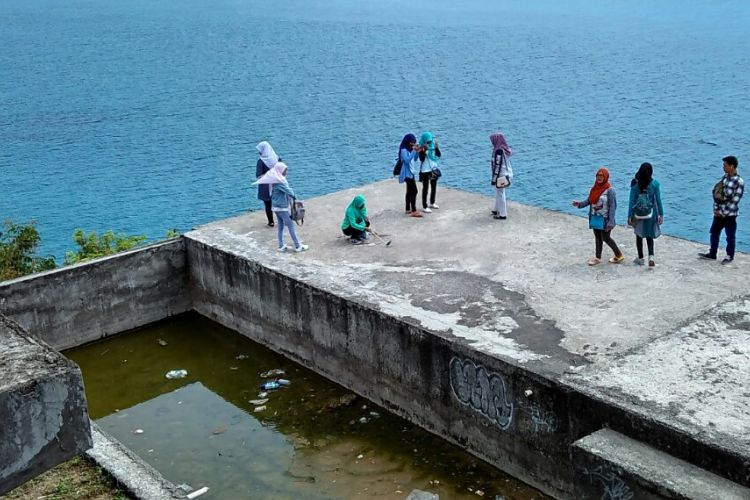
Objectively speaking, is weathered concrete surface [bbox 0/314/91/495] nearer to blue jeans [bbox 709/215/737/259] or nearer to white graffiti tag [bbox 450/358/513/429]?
white graffiti tag [bbox 450/358/513/429]

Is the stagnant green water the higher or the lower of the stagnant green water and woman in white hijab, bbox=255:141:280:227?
the lower

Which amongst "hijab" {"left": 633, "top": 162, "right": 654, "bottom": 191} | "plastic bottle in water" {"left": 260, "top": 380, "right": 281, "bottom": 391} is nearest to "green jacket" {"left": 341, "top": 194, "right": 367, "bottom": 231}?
"plastic bottle in water" {"left": 260, "top": 380, "right": 281, "bottom": 391}

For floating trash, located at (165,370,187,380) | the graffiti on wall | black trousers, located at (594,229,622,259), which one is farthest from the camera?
floating trash, located at (165,370,187,380)

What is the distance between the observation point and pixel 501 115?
37.2 metres

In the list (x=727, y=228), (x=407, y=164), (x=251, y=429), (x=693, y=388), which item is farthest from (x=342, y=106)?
(x=693, y=388)

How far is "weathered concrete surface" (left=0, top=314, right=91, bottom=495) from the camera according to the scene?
5.90 m

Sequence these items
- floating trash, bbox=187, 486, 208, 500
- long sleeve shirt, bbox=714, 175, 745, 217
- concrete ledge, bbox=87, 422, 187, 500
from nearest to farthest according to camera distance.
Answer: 1. concrete ledge, bbox=87, 422, 187, 500
2. floating trash, bbox=187, 486, 208, 500
3. long sleeve shirt, bbox=714, 175, 745, 217

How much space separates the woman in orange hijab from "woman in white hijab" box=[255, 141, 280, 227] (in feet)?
17.4

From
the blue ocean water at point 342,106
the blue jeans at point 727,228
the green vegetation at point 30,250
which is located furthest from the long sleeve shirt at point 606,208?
the blue ocean water at point 342,106

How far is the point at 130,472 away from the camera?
8672 millimetres

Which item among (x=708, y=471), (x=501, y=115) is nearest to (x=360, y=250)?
(x=708, y=471)

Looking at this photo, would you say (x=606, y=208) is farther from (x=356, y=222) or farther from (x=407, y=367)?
(x=356, y=222)

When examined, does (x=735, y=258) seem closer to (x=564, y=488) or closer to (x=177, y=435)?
(x=564, y=488)

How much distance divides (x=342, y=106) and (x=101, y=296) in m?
27.6
